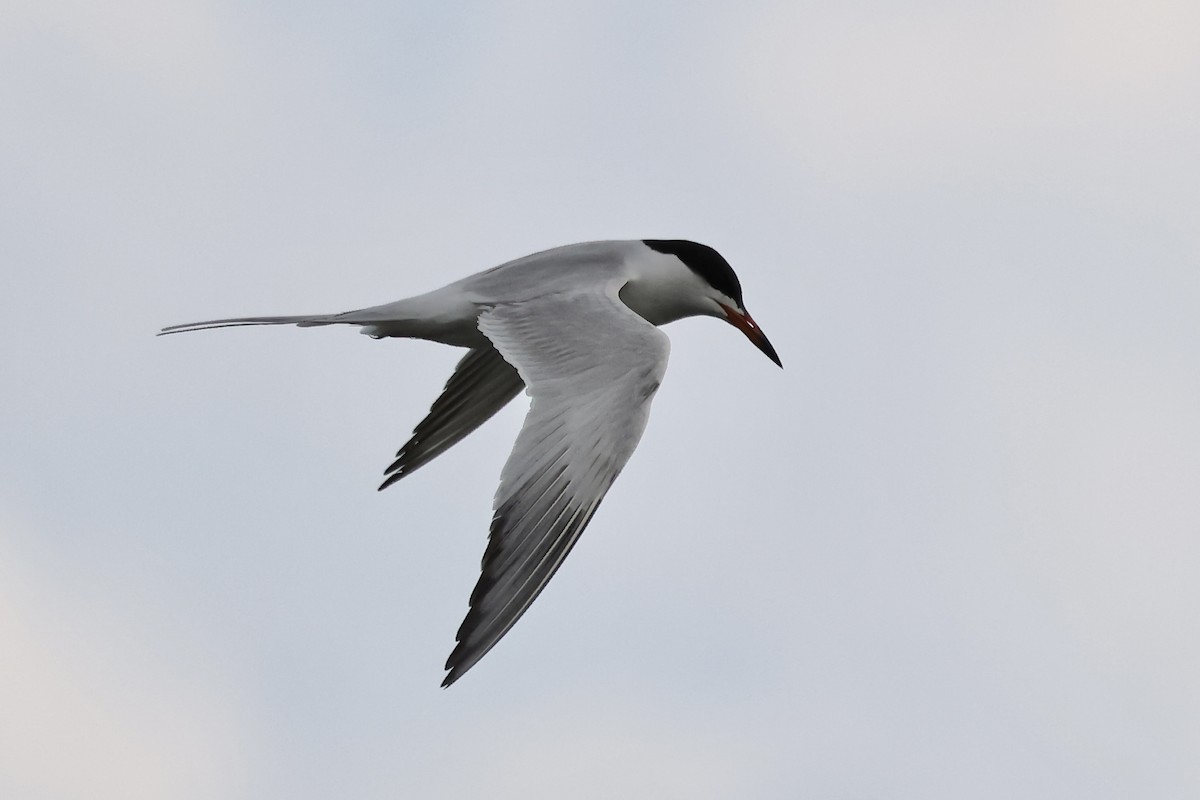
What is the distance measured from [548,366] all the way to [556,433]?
2.02 feet

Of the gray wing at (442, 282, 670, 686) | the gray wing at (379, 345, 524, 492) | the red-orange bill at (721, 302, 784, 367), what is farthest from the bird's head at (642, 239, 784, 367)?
the gray wing at (442, 282, 670, 686)

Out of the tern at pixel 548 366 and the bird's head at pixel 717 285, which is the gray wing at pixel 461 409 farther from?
the bird's head at pixel 717 285

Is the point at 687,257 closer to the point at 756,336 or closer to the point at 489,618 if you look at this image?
the point at 756,336

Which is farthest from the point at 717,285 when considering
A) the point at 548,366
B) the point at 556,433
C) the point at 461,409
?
the point at 556,433

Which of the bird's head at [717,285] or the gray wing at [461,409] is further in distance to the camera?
the gray wing at [461,409]

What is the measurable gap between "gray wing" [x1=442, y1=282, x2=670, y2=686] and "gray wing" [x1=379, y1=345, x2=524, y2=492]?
1.78 m

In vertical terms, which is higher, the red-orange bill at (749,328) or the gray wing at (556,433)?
the red-orange bill at (749,328)

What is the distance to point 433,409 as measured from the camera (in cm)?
1149

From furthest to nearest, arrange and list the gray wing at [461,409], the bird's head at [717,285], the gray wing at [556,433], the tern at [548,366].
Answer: the gray wing at [461,409] → the bird's head at [717,285] → the tern at [548,366] → the gray wing at [556,433]

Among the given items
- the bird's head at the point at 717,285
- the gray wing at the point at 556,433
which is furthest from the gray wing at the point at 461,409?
the gray wing at the point at 556,433

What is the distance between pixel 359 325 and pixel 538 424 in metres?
2.31

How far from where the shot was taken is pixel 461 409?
11.5m

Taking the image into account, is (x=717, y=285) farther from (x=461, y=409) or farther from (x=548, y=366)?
(x=548, y=366)

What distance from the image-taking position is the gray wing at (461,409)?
37.6ft
